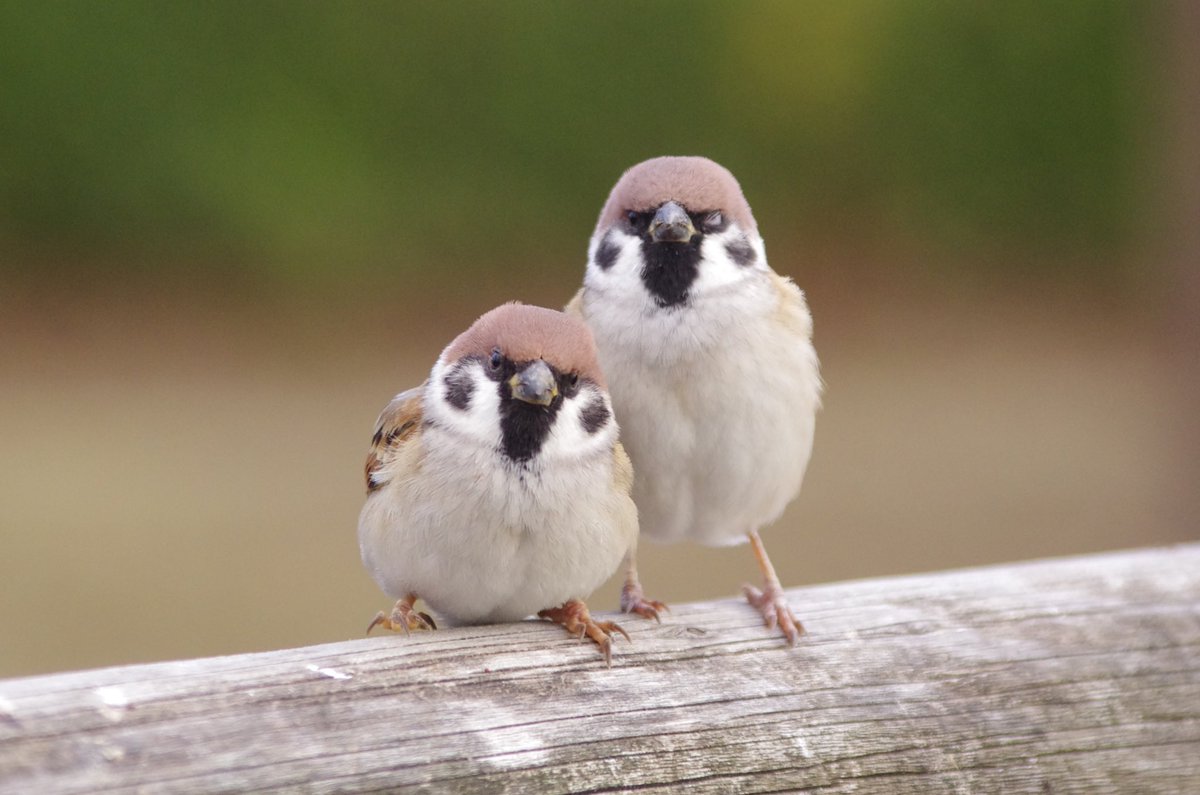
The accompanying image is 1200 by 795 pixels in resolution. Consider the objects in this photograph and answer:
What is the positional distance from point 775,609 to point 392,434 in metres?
0.70

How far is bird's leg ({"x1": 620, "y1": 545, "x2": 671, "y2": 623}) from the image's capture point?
2536mm

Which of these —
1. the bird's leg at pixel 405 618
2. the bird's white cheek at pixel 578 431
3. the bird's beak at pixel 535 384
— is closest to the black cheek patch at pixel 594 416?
the bird's white cheek at pixel 578 431

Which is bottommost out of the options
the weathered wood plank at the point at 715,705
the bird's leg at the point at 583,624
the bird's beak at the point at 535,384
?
the weathered wood plank at the point at 715,705

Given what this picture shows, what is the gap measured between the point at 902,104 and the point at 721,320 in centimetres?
524

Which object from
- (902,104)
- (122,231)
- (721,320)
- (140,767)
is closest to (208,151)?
(122,231)

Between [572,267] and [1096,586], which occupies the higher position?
[572,267]

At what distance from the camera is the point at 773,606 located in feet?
8.16

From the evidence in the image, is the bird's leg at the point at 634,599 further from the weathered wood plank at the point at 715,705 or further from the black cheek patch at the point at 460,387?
the black cheek patch at the point at 460,387

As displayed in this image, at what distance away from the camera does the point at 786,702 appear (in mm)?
2133

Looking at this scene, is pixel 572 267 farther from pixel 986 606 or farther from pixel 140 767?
pixel 140 767

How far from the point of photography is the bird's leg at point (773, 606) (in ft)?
7.73

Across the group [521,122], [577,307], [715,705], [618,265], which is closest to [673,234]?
[618,265]

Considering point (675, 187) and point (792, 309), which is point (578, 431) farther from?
point (792, 309)

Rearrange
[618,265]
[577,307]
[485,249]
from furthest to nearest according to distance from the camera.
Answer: [485,249], [577,307], [618,265]
